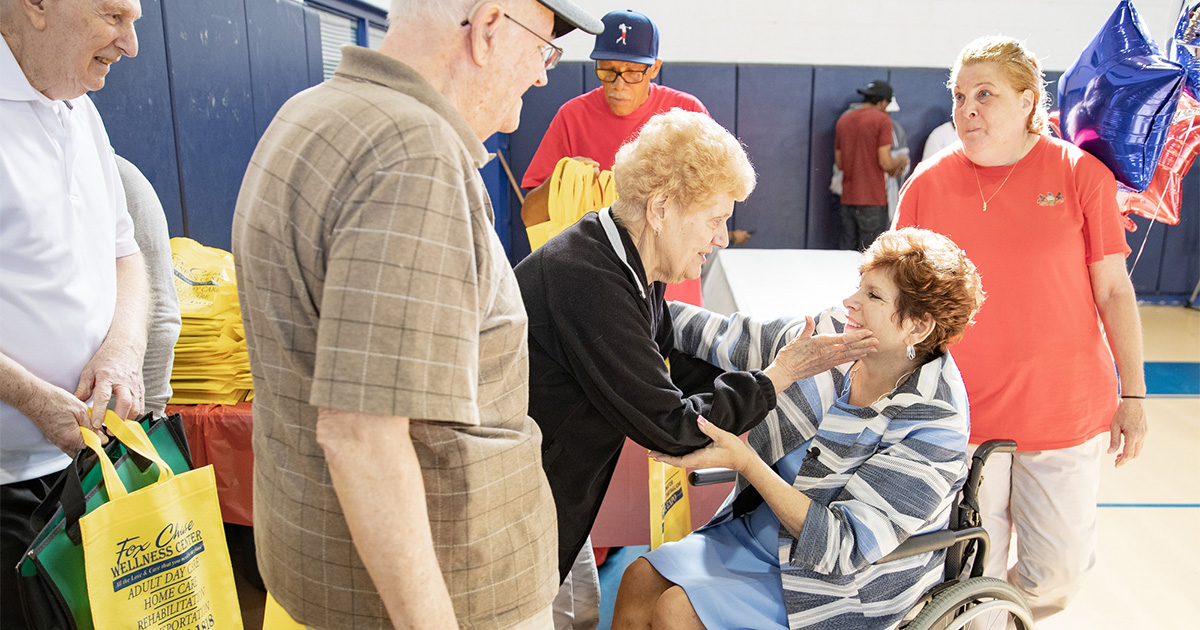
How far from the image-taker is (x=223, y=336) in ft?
7.38

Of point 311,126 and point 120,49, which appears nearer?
point 311,126

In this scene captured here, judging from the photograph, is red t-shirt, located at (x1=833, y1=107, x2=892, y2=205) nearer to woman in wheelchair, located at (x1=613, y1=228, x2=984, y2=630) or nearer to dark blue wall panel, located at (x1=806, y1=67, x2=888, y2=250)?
dark blue wall panel, located at (x1=806, y1=67, x2=888, y2=250)

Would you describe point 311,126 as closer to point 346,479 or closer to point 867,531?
point 346,479

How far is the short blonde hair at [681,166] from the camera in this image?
141 centimetres

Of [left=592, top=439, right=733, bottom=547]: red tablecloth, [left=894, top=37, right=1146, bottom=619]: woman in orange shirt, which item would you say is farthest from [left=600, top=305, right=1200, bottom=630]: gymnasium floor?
[left=894, top=37, right=1146, bottom=619]: woman in orange shirt

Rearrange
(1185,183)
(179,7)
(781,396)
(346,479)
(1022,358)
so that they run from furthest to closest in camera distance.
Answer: (1185,183), (179,7), (1022,358), (781,396), (346,479)

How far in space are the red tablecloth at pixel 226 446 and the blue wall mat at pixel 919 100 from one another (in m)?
6.48

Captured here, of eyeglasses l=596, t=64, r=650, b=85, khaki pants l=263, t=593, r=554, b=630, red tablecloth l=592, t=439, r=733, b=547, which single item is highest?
eyeglasses l=596, t=64, r=650, b=85

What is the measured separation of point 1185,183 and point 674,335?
7.58 m

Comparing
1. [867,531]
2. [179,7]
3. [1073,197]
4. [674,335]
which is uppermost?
[179,7]

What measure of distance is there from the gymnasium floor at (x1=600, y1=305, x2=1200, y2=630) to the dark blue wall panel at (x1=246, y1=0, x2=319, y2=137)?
2458 millimetres

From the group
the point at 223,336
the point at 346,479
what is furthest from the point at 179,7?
the point at 346,479

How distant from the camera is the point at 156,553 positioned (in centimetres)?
132

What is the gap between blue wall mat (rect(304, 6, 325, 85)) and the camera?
147 inches
